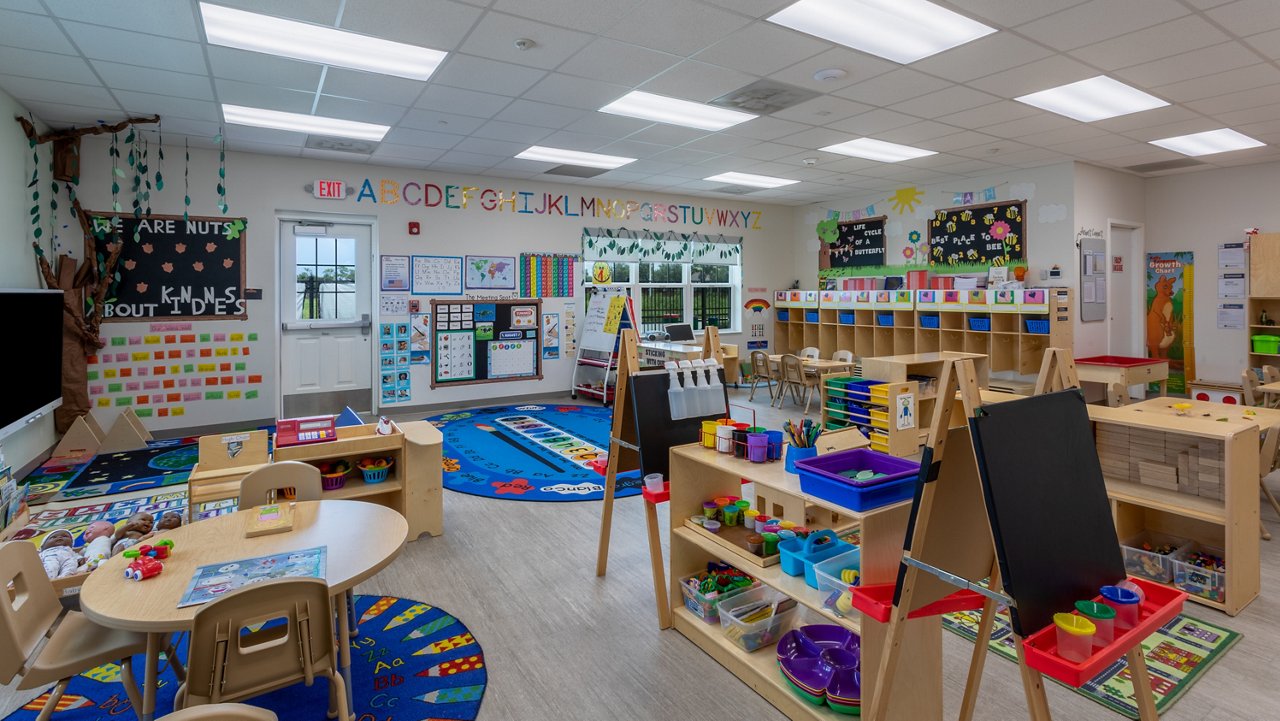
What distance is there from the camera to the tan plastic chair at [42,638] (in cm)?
188

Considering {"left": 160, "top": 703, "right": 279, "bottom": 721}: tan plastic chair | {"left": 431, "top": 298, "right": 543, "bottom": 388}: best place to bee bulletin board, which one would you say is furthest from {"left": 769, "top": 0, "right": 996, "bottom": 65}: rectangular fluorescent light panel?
{"left": 431, "top": 298, "right": 543, "bottom": 388}: best place to bee bulletin board

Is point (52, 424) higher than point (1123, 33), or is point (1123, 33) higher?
point (1123, 33)

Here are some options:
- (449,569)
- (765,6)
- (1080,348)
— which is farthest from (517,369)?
(1080,348)

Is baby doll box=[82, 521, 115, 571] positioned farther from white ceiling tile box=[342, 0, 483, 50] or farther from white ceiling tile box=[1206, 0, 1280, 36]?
white ceiling tile box=[1206, 0, 1280, 36]

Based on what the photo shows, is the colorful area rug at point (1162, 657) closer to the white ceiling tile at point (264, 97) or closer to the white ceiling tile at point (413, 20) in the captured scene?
the white ceiling tile at point (413, 20)

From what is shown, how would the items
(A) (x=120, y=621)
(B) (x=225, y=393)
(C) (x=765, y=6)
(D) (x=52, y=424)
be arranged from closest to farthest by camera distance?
(A) (x=120, y=621) < (C) (x=765, y=6) < (D) (x=52, y=424) < (B) (x=225, y=393)

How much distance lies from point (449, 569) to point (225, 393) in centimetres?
476

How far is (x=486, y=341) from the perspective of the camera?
8391 mm

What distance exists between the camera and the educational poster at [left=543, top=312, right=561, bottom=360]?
8.80 meters

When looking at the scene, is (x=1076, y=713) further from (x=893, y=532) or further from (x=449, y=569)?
(x=449, y=569)

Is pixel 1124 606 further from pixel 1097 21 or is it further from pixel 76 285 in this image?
pixel 76 285

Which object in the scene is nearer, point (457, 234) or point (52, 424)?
point (52, 424)

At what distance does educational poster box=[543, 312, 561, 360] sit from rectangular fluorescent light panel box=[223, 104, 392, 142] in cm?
326

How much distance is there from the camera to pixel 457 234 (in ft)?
26.5
